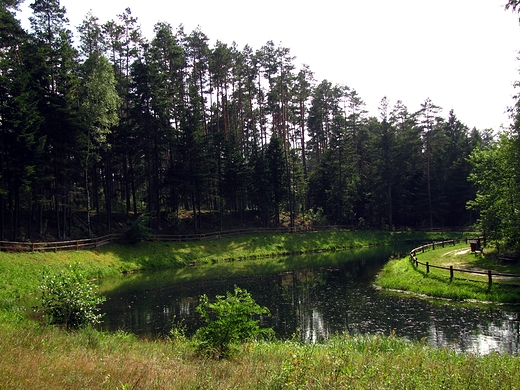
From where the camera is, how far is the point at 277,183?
63.0m

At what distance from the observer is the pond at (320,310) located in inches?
687

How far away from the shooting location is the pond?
17.5 metres

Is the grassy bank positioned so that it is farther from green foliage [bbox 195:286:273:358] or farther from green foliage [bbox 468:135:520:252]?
green foliage [bbox 468:135:520:252]

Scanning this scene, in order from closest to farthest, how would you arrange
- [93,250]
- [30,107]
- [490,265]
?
1. [490,265]
2. [30,107]
3. [93,250]

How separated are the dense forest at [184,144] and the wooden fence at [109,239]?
2.58m

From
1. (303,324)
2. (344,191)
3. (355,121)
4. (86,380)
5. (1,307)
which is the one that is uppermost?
(355,121)

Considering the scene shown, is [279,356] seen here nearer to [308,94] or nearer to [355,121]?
[308,94]

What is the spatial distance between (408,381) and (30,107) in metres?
38.6

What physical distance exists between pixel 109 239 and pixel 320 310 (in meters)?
28.3

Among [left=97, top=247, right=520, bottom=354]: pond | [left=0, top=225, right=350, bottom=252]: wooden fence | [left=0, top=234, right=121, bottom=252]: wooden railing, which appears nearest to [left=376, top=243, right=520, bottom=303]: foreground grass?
[left=97, top=247, right=520, bottom=354]: pond

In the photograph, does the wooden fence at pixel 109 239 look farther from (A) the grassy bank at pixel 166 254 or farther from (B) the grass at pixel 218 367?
(B) the grass at pixel 218 367

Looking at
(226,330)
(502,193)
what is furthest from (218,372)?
(502,193)

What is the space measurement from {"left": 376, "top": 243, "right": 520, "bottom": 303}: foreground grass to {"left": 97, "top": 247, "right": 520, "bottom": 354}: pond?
138 cm

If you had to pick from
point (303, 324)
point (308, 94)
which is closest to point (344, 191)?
point (308, 94)
